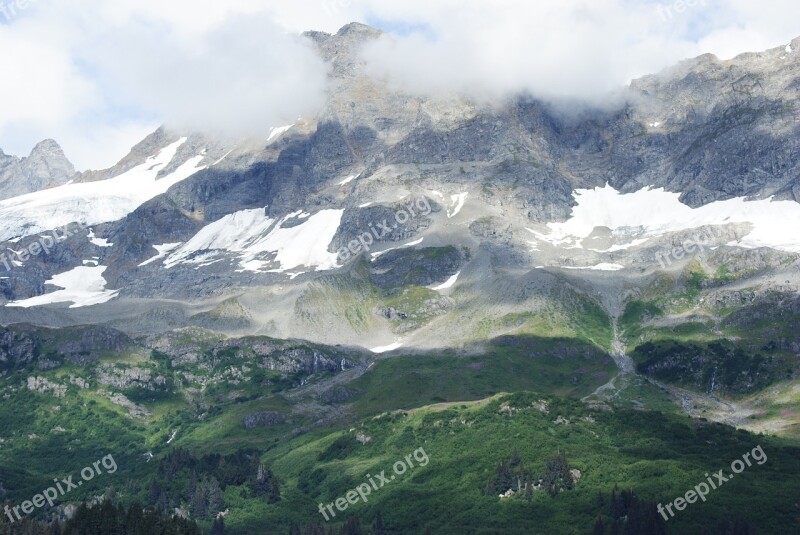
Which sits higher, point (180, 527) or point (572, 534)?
point (180, 527)

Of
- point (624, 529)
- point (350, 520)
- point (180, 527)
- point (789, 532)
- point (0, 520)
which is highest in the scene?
point (0, 520)

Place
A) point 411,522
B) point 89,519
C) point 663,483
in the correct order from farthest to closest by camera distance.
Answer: point 411,522
point 663,483
point 89,519

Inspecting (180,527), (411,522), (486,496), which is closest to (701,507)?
(486,496)

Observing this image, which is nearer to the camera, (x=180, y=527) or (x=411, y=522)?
(x=180, y=527)

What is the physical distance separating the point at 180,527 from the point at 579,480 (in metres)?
77.0

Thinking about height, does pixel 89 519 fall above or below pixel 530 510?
above

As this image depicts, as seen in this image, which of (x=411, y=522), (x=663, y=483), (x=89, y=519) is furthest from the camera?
(x=411, y=522)

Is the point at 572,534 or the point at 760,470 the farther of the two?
the point at 760,470

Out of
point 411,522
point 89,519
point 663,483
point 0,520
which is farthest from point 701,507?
point 0,520

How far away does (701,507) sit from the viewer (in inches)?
6855

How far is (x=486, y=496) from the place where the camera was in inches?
7736

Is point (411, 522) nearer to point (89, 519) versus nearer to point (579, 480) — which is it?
point (579, 480)

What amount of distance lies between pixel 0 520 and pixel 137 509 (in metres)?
22.7

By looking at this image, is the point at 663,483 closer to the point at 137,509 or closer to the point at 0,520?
the point at 137,509
